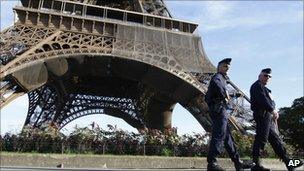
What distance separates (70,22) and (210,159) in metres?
27.7

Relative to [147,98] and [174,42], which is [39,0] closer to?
[174,42]

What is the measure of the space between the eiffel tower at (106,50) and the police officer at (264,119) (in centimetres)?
2099

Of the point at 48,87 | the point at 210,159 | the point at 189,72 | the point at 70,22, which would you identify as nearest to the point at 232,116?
the point at 189,72

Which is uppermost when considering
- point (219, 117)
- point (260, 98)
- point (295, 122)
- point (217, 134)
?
point (295, 122)

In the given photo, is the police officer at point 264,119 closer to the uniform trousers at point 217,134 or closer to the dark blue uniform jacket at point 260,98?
the dark blue uniform jacket at point 260,98

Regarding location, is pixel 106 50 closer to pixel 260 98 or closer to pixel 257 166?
pixel 260 98

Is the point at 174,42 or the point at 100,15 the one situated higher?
the point at 100,15

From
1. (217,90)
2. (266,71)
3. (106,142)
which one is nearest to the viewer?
(217,90)

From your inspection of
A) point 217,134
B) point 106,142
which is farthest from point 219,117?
point 106,142

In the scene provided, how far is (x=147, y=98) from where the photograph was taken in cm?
4219

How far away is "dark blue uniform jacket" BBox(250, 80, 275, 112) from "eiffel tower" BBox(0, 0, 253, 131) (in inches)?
825

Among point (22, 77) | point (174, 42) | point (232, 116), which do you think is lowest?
point (232, 116)

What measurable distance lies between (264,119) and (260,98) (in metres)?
0.38

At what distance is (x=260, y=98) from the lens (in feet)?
27.6
